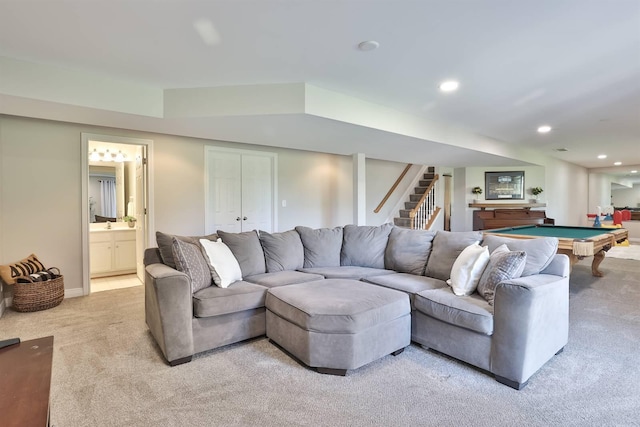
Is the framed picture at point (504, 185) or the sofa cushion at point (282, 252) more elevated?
the framed picture at point (504, 185)

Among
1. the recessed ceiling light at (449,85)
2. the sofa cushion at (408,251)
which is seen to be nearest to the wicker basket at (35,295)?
the sofa cushion at (408,251)

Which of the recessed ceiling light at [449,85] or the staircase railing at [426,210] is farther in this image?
the staircase railing at [426,210]

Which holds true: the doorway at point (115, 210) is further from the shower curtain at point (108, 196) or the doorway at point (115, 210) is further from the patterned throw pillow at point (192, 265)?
the patterned throw pillow at point (192, 265)

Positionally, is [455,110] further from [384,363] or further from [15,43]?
[15,43]

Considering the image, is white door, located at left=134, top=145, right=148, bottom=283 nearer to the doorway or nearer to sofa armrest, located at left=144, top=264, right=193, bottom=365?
the doorway

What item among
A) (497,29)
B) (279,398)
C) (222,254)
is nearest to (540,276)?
(497,29)

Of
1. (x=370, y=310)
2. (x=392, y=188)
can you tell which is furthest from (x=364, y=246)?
(x=392, y=188)

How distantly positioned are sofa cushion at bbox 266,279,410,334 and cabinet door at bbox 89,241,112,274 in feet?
12.8

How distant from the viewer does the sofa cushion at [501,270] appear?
7.68 ft

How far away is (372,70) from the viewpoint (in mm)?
3186

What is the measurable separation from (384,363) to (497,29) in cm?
253

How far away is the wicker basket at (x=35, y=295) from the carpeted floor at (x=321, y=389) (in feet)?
2.29

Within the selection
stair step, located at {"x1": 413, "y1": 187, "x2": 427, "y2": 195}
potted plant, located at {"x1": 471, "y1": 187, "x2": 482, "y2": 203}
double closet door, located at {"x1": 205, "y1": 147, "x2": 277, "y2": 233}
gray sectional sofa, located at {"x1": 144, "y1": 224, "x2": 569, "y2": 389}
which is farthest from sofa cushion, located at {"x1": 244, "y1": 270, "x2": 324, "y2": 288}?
potted plant, located at {"x1": 471, "y1": 187, "x2": 482, "y2": 203}

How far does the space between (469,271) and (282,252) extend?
1.78m
